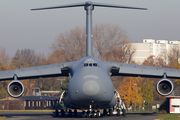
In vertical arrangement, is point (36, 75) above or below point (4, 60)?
below

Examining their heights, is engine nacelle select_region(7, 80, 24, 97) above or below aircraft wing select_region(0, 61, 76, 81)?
below

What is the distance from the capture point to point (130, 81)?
4309 centimetres

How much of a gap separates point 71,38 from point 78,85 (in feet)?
184

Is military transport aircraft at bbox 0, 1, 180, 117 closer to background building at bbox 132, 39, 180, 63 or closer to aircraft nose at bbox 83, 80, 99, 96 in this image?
aircraft nose at bbox 83, 80, 99, 96

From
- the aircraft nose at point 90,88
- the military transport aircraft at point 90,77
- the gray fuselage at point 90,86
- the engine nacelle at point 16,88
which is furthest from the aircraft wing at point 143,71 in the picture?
the engine nacelle at point 16,88

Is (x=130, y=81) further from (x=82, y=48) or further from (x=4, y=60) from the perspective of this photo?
(x=4, y=60)

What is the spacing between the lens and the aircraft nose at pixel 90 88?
57.1ft

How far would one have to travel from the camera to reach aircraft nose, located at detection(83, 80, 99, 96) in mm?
17391

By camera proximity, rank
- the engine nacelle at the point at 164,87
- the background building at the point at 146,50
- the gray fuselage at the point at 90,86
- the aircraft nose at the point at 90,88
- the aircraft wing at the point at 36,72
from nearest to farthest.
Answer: the aircraft nose at the point at 90,88 < the gray fuselage at the point at 90,86 < the engine nacelle at the point at 164,87 < the aircraft wing at the point at 36,72 < the background building at the point at 146,50

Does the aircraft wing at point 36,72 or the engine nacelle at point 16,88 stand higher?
the aircraft wing at point 36,72

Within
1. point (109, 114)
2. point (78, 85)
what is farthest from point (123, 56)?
point (78, 85)

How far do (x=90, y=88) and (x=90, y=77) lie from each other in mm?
789

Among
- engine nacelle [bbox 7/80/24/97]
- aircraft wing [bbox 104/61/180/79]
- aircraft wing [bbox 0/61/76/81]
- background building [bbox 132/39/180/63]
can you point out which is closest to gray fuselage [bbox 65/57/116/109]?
aircraft wing [bbox 0/61/76/81]

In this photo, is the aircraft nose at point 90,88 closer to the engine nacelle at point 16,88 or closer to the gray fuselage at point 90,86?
the gray fuselage at point 90,86
